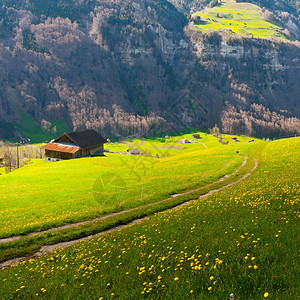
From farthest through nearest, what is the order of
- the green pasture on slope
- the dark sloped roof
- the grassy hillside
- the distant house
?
the dark sloped roof
the distant house
the green pasture on slope
the grassy hillside

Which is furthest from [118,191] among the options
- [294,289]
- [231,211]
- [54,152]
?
[54,152]

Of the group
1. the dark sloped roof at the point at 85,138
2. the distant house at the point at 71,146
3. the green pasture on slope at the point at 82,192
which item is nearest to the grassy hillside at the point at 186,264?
the green pasture on slope at the point at 82,192

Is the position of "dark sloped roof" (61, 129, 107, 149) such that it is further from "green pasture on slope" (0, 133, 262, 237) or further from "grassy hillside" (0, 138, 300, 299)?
"grassy hillside" (0, 138, 300, 299)

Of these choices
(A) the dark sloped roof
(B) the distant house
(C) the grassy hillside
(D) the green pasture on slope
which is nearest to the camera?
(C) the grassy hillside

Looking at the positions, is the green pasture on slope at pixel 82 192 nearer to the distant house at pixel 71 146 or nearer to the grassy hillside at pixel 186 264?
the grassy hillside at pixel 186 264

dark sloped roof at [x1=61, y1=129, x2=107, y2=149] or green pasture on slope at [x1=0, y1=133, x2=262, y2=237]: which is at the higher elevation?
dark sloped roof at [x1=61, y1=129, x2=107, y2=149]

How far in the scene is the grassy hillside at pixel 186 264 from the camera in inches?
297

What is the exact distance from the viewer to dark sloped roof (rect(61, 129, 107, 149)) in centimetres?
8404

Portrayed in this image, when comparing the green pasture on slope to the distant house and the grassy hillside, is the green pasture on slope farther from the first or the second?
the distant house

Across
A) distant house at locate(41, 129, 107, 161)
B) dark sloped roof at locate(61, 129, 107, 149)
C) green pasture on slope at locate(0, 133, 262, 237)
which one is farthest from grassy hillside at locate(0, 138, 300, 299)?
dark sloped roof at locate(61, 129, 107, 149)

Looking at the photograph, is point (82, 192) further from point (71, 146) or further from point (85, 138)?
point (85, 138)

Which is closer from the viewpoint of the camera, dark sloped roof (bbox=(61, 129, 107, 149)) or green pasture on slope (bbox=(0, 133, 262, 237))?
green pasture on slope (bbox=(0, 133, 262, 237))

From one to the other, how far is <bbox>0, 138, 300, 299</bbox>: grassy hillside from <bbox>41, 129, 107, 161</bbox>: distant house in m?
71.6

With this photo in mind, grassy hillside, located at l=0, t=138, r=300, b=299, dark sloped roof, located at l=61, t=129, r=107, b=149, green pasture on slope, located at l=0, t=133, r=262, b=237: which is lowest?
green pasture on slope, located at l=0, t=133, r=262, b=237
